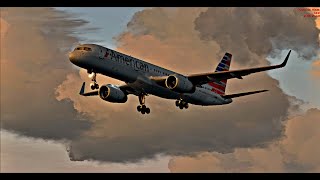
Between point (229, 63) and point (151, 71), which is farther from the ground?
point (229, 63)

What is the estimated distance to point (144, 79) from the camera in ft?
169

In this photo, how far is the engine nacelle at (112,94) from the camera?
54.4 meters

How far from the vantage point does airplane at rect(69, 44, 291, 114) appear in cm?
4875

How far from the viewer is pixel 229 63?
217 feet

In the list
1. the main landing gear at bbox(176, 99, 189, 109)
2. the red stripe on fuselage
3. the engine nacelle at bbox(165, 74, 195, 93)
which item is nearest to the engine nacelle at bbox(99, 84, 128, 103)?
the main landing gear at bbox(176, 99, 189, 109)

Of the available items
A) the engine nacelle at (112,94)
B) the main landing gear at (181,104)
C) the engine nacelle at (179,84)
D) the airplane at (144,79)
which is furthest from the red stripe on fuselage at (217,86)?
the engine nacelle at (112,94)

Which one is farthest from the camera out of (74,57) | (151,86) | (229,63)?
(229,63)

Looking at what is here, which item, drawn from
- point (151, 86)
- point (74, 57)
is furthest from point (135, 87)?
point (74, 57)

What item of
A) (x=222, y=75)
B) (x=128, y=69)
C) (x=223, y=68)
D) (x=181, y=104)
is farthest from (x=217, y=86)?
(x=128, y=69)

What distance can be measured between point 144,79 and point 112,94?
407 cm

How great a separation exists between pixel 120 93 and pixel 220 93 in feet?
31.8

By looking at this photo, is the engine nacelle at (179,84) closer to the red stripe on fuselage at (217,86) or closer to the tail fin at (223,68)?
the red stripe on fuselage at (217,86)

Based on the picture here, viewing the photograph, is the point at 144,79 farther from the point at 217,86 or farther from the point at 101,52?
the point at 217,86

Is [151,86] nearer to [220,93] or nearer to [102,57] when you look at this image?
[102,57]
